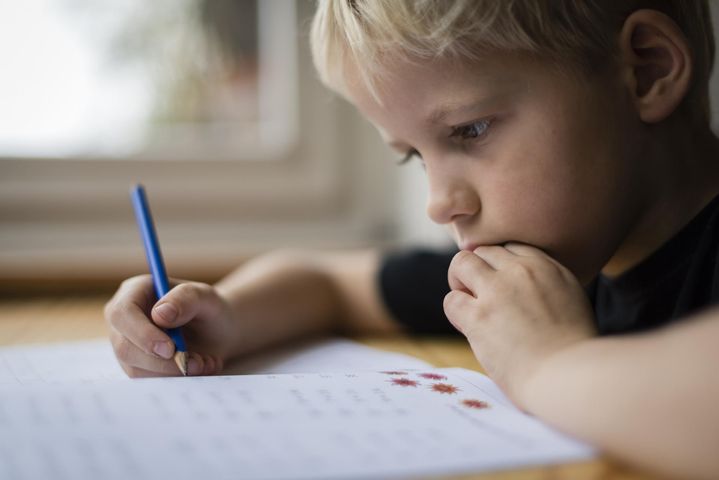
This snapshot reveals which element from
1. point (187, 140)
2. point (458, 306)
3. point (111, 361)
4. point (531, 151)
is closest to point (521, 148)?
point (531, 151)

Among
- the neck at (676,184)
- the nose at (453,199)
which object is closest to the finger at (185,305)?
the nose at (453,199)

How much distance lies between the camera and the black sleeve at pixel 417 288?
2.72ft

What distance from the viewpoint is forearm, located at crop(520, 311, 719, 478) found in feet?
1.02

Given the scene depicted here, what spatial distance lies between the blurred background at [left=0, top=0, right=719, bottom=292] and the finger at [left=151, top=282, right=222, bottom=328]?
1.90 feet

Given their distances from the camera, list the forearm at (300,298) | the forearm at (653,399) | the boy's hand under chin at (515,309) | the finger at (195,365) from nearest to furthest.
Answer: the forearm at (653,399) → the boy's hand under chin at (515,309) → the finger at (195,365) → the forearm at (300,298)

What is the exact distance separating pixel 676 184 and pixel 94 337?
1.84ft

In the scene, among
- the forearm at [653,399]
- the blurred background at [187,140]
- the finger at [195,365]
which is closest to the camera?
the forearm at [653,399]

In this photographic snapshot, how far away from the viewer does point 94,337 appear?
0.78 m

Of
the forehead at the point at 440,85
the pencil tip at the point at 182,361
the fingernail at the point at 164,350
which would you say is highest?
the forehead at the point at 440,85

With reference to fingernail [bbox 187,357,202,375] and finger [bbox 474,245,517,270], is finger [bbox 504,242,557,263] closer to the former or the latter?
finger [bbox 474,245,517,270]

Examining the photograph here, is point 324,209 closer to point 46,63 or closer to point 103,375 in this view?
point 46,63

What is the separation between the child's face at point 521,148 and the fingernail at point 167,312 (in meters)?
0.20

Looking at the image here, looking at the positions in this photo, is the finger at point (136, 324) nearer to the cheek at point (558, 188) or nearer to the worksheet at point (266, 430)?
the worksheet at point (266, 430)

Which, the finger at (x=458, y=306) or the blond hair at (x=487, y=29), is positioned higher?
the blond hair at (x=487, y=29)
